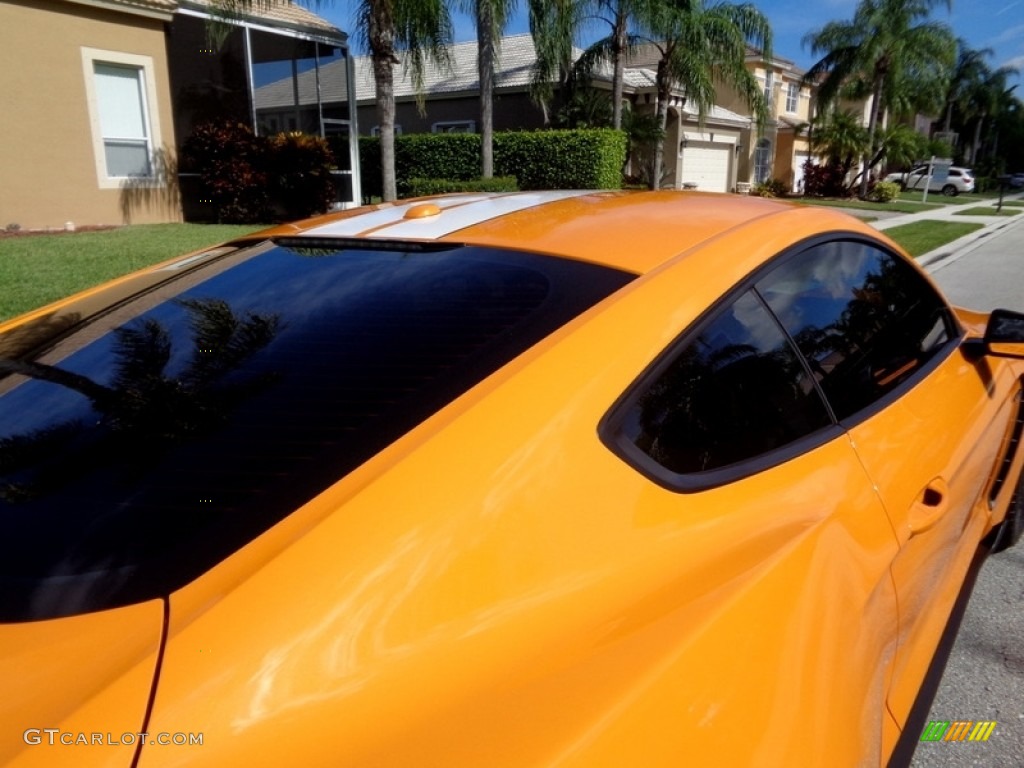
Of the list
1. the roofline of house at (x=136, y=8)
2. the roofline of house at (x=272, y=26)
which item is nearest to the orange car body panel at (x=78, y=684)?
the roofline of house at (x=272, y=26)

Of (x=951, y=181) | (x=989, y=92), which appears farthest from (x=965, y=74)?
(x=951, y=181)

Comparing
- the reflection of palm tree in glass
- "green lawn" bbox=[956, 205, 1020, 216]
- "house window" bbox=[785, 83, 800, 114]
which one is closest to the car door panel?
the reflection of palm tree in glass

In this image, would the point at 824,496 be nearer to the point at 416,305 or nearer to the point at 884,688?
the point at 884,688

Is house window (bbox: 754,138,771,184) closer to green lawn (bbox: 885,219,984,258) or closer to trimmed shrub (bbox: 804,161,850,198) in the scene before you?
trimmed shrub (bbox: 804,161,850,198)

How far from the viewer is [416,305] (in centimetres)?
170

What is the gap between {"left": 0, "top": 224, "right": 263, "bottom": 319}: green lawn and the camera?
7285 millimetres

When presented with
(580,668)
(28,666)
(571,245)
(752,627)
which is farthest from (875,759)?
(28,666)

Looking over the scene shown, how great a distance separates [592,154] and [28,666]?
64.1 feet

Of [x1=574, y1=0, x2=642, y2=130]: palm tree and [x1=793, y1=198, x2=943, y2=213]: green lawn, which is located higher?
[x1=574, y1=0, x2=642, y2=130]: palm tree

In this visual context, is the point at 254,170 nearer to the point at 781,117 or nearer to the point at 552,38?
the point at 552,38

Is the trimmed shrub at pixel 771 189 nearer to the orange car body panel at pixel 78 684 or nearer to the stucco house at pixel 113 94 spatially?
the stucco house at pixel 113 94

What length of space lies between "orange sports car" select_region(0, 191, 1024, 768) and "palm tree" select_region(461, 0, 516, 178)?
1378 cm

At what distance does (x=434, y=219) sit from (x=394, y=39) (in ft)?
41.9

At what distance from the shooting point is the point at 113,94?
14430 mm
